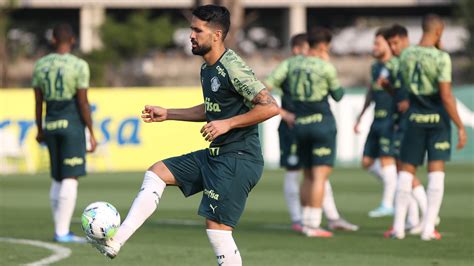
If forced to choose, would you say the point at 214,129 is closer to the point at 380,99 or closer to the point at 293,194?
the point at 293,194

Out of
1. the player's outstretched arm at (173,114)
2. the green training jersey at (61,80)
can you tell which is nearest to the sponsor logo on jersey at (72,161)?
the green training jersey at (61,80)

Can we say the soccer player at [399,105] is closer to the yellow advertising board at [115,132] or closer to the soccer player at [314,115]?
the soccer player at [314,115]

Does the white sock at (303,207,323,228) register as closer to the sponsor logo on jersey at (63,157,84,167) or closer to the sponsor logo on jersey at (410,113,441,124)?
the sponsor logo on jersey at (410,113,441,124)

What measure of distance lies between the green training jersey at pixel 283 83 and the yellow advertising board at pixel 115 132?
11.3 m

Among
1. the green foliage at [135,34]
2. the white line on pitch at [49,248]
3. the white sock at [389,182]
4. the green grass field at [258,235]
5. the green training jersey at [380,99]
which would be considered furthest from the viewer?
the green foliage at [135,34]

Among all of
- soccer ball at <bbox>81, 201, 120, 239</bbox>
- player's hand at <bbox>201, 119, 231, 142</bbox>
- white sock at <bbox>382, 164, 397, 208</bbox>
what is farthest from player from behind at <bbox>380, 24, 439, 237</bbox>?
soccer ball at <bbox>81, 201, 120, 239</bbox>

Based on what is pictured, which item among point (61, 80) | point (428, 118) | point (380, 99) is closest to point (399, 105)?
point (428, 118)

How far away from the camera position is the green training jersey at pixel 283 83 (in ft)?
46.1

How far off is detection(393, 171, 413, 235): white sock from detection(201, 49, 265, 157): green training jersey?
4576 millimetres

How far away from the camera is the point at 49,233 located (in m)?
14.2

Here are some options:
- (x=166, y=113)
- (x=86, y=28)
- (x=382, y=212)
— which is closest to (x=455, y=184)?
(x=382, y=212)

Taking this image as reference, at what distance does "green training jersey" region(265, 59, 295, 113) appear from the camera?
1404cm

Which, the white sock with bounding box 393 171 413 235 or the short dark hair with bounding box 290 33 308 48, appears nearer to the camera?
the white sock with bounding box 393 171 413 235

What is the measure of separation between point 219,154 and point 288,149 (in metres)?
5.53
